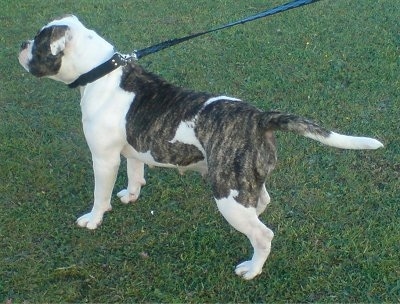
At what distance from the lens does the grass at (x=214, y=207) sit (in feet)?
13.8

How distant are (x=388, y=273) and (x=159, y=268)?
1556 mm

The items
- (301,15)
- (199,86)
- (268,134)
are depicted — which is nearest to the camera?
(268,134)

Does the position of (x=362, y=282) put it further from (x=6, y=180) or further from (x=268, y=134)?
(x=6, y=180)

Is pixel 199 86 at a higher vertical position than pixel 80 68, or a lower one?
lower

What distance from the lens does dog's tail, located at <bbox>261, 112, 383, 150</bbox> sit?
11.4 feet

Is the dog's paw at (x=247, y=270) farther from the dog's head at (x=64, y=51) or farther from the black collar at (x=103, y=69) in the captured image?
the dog's head at (x=64, y=51)

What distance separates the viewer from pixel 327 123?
6148 mm

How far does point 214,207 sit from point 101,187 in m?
0.94

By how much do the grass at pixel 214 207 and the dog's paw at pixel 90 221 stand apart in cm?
6

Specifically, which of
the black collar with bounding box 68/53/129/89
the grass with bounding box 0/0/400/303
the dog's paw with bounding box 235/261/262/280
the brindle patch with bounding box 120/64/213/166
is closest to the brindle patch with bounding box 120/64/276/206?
the brindle patch with bounding box 120/64/213/166

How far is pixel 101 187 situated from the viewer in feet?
15.1

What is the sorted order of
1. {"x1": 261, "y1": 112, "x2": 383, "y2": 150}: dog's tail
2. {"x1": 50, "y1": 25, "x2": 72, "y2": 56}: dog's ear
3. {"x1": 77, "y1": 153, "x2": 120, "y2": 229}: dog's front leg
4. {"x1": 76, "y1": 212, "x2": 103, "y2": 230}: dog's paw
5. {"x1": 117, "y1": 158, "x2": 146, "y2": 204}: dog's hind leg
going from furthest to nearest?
{"x1": 117, "y1": 158, "x2": 146, "y2": 204}: dog's hind leg, {"x1": 76, "y1": 212, "x2": 103, "y2": 230}: dog's paw, {"x1": 77, "y1": 153, "x2": 120, "y2": 229}: dog's front leg, {"x1": 50, "y1": 25, "x2": 72, "y2": 56}: dog's ear, {"x1": 261, "y1": 112, "x2": 383, "y2": 150}: dog's tail

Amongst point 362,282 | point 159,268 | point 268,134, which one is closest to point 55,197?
point 159,268

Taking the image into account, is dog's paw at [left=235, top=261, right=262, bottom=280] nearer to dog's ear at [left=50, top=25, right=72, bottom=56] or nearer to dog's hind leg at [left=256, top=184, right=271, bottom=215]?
dog's hind leg at [left=256, top=184, right=271, bottom=215]
